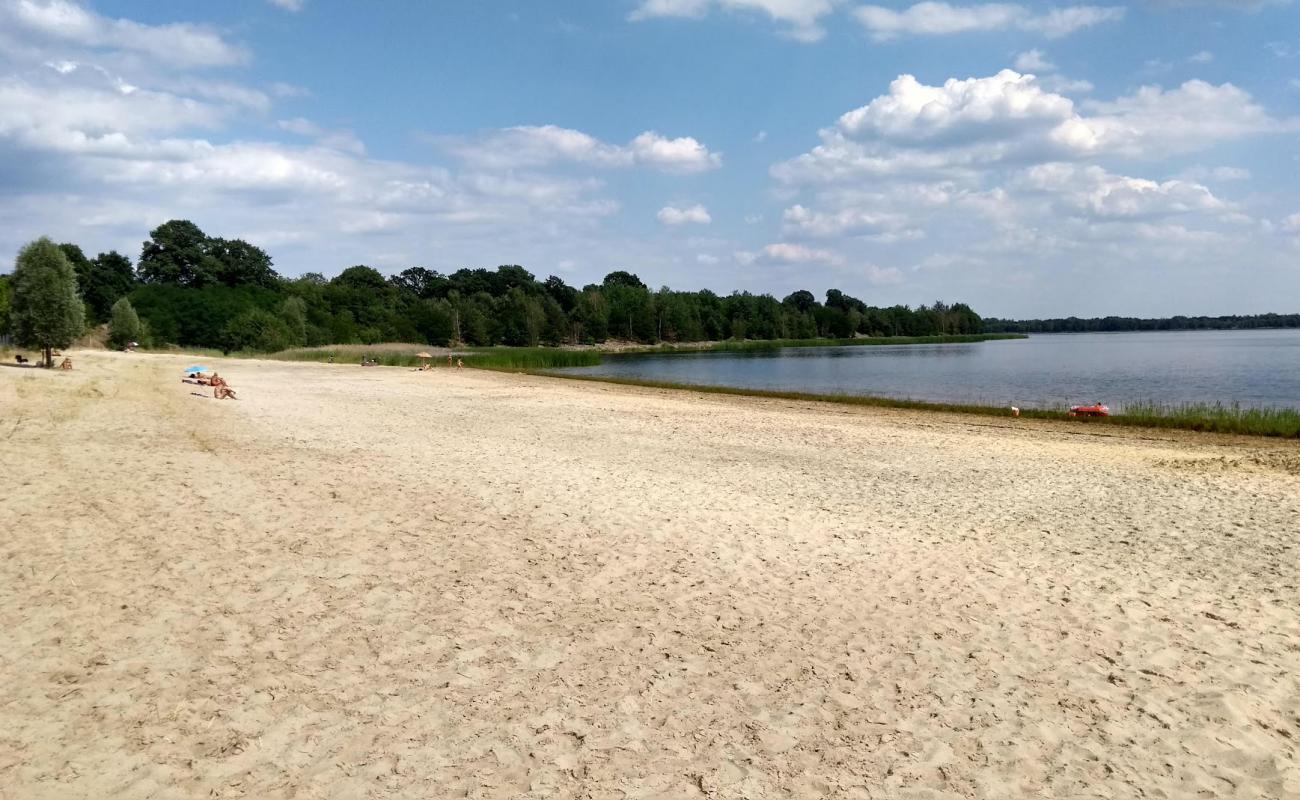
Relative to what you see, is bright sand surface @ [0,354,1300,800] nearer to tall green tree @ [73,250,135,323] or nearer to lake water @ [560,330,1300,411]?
lake water @ [560,330,1300,411]

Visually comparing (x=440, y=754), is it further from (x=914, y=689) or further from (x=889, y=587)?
(x=889, y=587)

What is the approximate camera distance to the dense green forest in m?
82.0

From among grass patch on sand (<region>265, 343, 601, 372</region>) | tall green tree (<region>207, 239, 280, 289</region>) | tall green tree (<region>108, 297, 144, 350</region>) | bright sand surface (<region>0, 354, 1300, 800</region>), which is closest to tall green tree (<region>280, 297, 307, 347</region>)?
grass patch on sand (<region>265, 343, 601, 372</region>)

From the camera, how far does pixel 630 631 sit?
6.08m

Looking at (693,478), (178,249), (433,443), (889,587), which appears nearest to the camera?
(889,587)

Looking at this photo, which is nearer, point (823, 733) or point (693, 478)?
point (823, 733)

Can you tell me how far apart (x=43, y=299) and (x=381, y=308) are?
76.0 m

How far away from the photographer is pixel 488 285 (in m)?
140

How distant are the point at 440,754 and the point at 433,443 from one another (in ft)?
36.0

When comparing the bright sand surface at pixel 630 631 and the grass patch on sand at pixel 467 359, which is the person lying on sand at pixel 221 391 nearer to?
the bright sand surface at pixel 630 631

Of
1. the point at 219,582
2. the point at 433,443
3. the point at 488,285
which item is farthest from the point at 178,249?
the point at 219,582

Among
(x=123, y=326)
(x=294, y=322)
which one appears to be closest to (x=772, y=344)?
(x=294, y=322)

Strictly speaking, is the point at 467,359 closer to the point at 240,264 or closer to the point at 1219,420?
the point at 1219,420

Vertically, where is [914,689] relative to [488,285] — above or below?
below
